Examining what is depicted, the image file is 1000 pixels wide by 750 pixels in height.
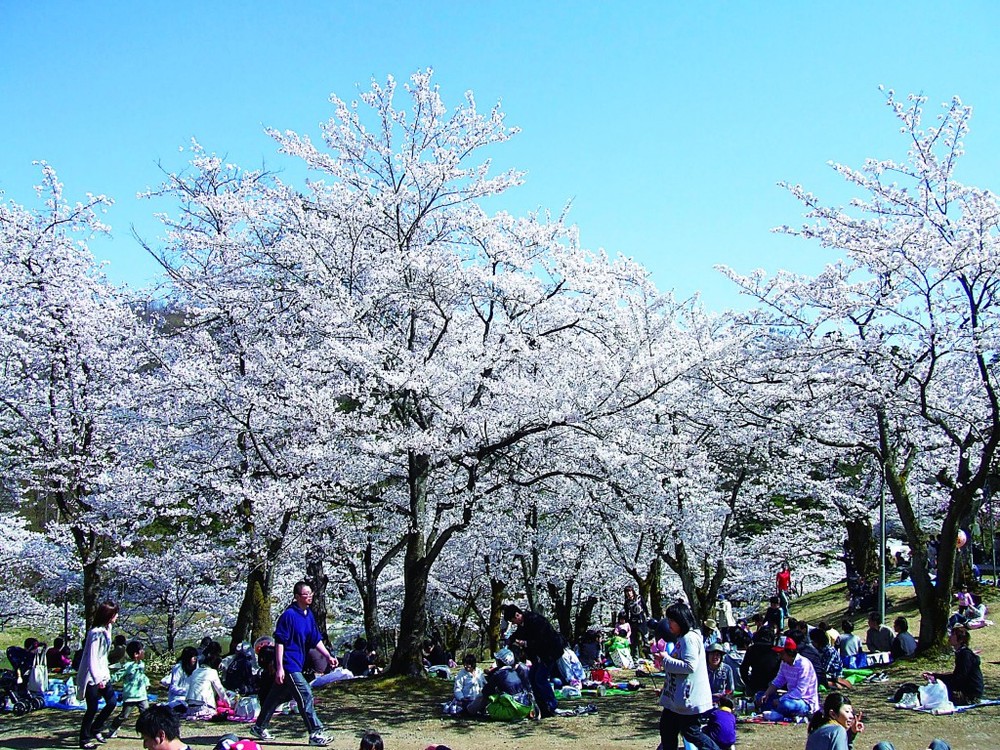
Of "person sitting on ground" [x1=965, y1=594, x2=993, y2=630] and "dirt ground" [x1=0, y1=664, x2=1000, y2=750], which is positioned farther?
"person sitting on ground" [x1=965, y1=594, x2=993, y2=630]

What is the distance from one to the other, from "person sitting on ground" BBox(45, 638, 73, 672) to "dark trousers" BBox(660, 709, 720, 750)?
13255 mm

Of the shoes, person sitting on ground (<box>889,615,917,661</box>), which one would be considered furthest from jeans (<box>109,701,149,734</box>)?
person sitting on ground (<box>889,615,917,661</box>)

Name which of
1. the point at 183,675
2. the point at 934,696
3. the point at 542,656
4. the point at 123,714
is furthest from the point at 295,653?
the point at 934,696

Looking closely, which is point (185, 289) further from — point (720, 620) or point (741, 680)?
point (720, 620)

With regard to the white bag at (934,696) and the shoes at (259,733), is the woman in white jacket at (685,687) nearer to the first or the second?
the shoes at (259,733)

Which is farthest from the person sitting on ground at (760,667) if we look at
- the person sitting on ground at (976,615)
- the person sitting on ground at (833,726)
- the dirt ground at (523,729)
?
the person sitting on ground at (976,615)

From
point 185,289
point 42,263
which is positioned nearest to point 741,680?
point 185,289

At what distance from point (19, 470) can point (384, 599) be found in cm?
1260

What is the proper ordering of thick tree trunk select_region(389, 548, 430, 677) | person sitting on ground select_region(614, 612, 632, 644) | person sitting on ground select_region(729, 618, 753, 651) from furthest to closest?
person sitting on ground select_region(614, 612, 632, 644), person sitting on ground select_region(729, 618, 753, 651), thick tree trunk select_region(389, 548, 430, 677)

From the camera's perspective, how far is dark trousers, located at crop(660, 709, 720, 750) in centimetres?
626

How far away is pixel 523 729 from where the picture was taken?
9398 millimetres

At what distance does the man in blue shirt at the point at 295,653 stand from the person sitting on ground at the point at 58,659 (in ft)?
31.0

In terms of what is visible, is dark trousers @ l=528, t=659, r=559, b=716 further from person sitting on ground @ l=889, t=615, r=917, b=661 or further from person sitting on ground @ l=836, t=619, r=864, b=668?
person sitting on ground @ l=889, t=615, r=917, b=661

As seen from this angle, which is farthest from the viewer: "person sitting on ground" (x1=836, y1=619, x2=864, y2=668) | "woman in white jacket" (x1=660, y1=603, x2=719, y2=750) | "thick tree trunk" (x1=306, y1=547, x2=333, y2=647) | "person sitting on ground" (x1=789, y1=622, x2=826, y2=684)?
"thick tree trunk" (x1=306, y1=547, x2=333, y2=647)
